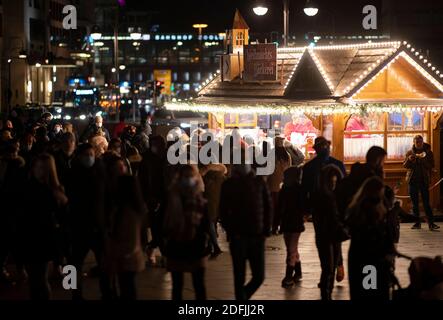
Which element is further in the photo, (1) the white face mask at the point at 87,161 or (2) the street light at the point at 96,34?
(2) the street light at the point at 96,34

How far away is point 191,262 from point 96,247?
1764mm

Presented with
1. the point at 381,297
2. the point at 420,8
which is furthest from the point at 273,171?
the point at 420,8

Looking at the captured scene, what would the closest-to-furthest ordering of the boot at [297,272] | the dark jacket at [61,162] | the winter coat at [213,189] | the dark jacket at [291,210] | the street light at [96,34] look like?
the dark jacket at [291,210] < the boot at [297,272] < the dark jacket at [61,162] < the winter coat at [213,189] < the street light at [96,34]

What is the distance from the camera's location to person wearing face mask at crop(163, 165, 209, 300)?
9859mm

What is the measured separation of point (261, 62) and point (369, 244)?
Answer: 13.4m

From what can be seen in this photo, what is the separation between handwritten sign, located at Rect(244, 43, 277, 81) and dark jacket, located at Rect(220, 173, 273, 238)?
1232 cm

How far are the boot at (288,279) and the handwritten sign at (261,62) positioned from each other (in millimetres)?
10852

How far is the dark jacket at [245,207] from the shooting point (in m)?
10.6

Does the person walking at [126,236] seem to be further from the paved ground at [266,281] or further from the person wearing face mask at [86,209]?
the paved ground at [266,281]

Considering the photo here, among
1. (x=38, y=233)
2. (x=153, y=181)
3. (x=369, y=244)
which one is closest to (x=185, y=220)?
(x=38, y=233)

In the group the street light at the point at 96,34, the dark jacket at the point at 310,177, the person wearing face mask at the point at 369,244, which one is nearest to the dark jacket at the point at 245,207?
the person wearing face mask at the point at 369,244

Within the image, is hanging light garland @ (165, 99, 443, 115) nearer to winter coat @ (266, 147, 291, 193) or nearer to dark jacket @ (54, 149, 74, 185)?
winter coat @ (266, 147, 291, 193)

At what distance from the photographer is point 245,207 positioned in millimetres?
10641

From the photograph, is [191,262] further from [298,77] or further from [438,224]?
[298,77]
